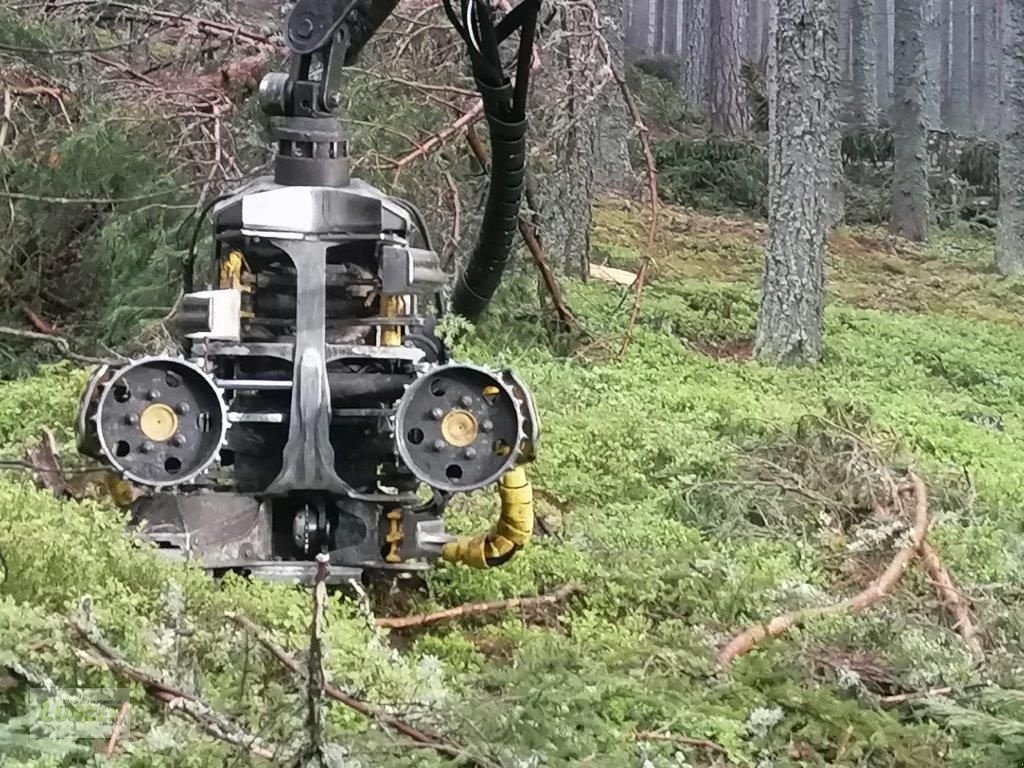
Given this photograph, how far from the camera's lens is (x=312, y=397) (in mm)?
3934

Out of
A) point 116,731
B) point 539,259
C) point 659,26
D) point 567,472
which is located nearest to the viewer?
point 116,731

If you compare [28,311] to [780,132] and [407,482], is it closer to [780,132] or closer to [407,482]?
[407,482]

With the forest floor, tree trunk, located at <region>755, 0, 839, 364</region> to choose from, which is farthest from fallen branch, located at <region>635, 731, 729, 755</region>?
tree trunk, located at <region>755, 0, 839, 364</region>

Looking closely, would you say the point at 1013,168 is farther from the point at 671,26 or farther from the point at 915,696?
the point at 671,26

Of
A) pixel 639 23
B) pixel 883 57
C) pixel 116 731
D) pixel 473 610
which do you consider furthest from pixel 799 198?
pixel 639 23

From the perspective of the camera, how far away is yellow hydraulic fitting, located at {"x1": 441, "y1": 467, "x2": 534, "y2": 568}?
4117mm

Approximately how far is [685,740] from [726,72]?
2467 centimetres

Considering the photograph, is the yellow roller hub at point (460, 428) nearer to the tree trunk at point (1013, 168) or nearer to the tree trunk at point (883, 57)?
the tree trunk at point (1013, 168)

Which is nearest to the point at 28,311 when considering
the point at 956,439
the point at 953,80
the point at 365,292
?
the point at 365,292

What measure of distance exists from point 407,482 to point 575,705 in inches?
47.7

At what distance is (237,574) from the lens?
3.90 metres

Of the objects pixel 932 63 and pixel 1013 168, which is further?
pixel 932 63

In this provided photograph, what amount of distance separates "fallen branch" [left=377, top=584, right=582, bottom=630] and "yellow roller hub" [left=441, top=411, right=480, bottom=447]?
1.86 ft

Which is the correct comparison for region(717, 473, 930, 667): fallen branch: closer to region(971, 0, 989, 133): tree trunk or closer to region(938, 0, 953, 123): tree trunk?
region(971, 0, 989, 133): tree trunk
